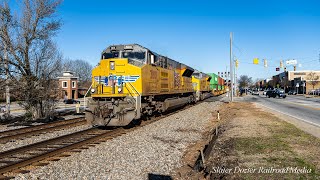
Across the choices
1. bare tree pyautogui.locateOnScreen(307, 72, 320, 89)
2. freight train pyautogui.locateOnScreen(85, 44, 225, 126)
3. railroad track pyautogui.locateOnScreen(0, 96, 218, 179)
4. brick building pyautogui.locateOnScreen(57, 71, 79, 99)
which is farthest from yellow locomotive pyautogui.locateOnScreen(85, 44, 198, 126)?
bare tree pyautogui.locateOnScreen(307, 72, 320, 89)

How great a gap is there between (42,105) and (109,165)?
1319 centimetres

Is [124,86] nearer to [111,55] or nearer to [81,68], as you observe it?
[111,55]

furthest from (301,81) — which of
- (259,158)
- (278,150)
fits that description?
(259,158)

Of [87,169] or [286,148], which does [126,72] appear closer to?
[87,169]

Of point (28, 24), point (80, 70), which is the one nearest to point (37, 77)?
point (28, 24)

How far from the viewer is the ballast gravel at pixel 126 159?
6.79 meters

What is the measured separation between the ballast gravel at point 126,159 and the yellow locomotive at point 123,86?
1.26 meters

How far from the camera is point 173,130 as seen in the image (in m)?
13.4

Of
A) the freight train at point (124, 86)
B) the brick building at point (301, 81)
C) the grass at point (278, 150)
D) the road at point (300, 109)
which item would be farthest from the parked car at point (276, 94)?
the grass at point (278, 150)

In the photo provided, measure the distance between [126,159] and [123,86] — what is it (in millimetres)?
5774

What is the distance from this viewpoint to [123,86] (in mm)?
13422

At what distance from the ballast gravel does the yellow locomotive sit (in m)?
1.26

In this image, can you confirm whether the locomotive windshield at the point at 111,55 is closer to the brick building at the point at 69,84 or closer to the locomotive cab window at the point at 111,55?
the locomotive cab window at the point at 111,55

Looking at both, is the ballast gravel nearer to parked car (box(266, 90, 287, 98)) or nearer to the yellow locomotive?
the yellow locomotive
